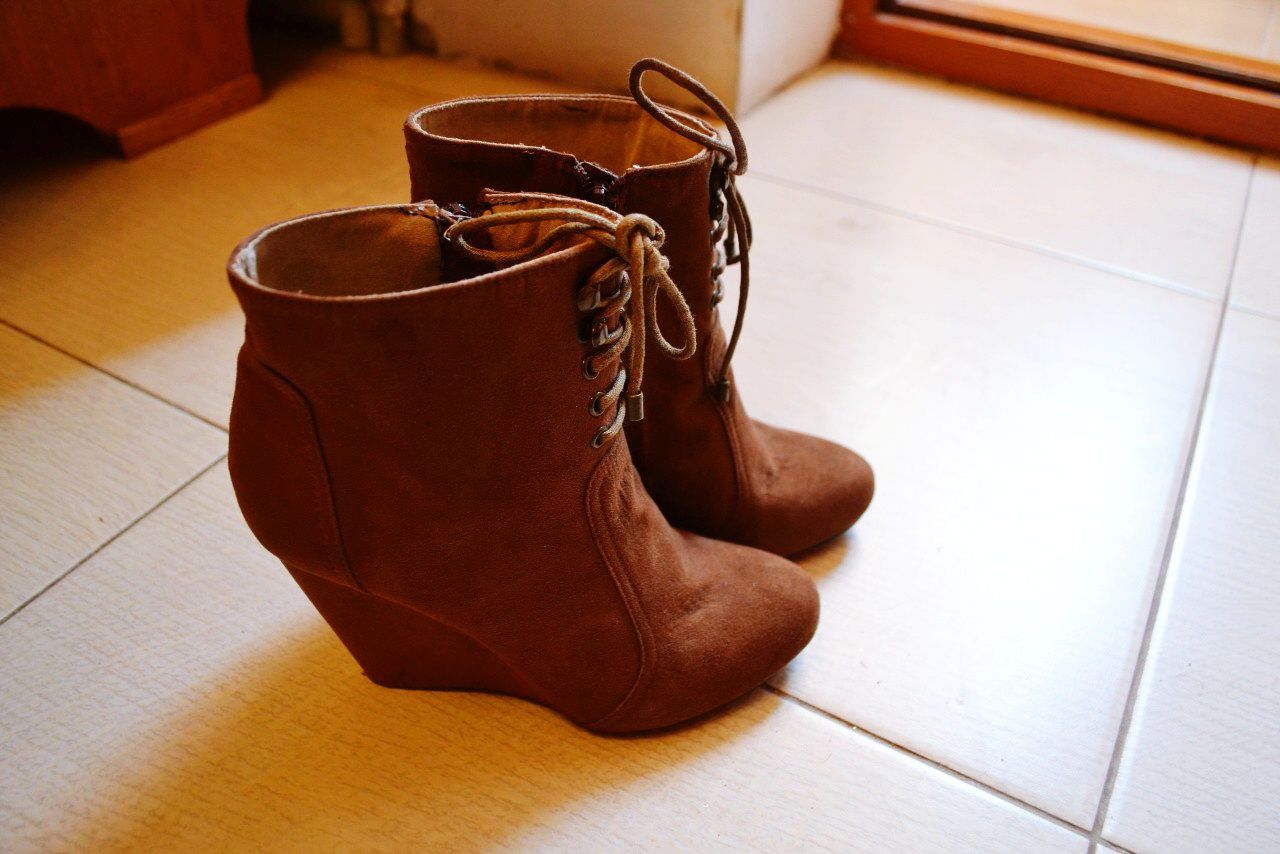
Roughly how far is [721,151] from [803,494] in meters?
0.29

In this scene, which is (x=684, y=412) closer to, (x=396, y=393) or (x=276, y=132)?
(x=396, y=393)

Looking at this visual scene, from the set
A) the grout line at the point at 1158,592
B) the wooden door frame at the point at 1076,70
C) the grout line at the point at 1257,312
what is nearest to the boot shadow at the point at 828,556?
the grout line at the point at 1158,592

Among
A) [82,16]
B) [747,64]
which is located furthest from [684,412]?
[82,16]

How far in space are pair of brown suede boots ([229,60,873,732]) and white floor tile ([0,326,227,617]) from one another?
0.32 meters

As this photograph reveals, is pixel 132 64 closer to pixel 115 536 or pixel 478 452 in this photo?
pixel 115 536

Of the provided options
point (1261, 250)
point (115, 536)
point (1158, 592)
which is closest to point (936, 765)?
point (1158, 592)

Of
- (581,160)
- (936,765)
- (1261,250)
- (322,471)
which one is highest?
(581,160)

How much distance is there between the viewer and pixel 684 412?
76 centimetres

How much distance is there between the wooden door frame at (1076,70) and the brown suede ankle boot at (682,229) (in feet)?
3.41

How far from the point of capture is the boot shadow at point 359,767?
25.5 inches

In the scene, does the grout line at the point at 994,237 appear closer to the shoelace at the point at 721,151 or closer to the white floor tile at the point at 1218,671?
the white floor tile at the point at 1218,671

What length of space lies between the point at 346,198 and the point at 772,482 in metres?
0.77

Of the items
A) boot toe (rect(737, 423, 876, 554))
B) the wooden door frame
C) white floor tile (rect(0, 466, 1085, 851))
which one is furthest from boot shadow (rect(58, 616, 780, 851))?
the wooden door frame

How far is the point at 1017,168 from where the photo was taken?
4.80 feet
